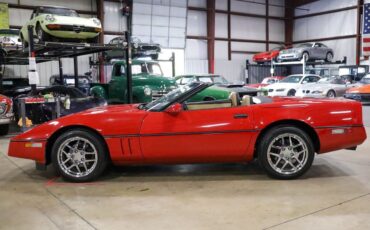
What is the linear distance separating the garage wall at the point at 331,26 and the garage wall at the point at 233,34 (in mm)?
1588

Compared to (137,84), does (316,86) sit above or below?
below

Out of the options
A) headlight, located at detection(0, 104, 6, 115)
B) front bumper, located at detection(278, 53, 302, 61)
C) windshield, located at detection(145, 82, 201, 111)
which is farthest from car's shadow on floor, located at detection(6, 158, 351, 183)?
front bumper, located at detection(278, 53, 302, 61)

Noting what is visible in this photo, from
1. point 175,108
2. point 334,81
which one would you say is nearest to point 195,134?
point 175,108

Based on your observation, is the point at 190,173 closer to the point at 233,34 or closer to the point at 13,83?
the point at 13,83

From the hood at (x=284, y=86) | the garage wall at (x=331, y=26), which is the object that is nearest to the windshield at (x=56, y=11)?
the hood at (x=284, y=86)

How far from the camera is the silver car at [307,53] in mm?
20406

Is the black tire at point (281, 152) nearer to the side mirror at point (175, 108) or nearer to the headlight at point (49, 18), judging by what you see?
the side mirror at point (175, 108)

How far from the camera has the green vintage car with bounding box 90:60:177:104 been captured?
10.6m

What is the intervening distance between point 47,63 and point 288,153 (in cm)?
1634

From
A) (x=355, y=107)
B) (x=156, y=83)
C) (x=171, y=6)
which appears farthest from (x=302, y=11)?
(x=355, y=107)

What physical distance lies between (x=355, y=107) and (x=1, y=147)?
608 cm

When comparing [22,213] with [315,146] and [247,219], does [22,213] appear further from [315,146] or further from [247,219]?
[315,146]

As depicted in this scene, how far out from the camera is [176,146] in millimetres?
4215

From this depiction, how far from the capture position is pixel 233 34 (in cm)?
2488
